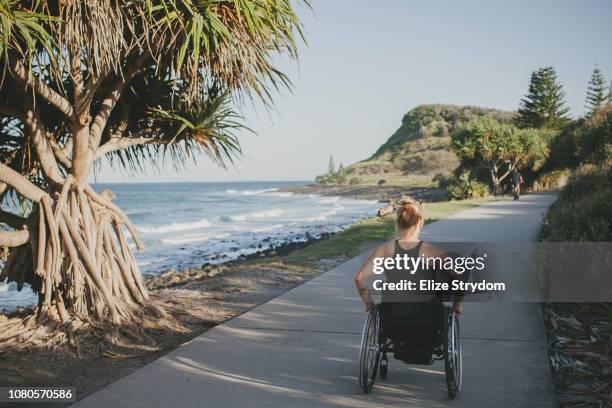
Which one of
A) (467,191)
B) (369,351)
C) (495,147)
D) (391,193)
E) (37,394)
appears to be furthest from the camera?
(391,193)

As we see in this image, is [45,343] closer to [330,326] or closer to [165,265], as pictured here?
[330,326]

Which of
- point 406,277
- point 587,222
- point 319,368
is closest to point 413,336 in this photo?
point 406,277

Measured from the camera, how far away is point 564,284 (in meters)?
5.89

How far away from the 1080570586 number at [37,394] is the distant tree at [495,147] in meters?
30.9

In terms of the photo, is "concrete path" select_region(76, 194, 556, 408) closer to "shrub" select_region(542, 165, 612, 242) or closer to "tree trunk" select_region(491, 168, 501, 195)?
"shrub" select_region(542, 165, 612, 242)

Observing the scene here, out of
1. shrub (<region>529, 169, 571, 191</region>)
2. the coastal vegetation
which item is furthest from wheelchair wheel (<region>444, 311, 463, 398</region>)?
shrub (<region>529, 169, 571, 191</region>)

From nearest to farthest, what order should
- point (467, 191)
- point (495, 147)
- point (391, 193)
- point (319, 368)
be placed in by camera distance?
1. point (319, 368)
2. point (467, 191)
3. point (495, 147)
4. point (391, 193)

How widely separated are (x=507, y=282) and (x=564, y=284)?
1.25m


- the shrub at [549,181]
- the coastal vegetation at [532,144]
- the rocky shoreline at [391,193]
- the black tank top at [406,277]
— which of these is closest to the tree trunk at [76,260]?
the black tank top at [406,277]

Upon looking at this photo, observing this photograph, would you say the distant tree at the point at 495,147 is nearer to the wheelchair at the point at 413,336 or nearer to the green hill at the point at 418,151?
the wheelchair at the point at 413,336

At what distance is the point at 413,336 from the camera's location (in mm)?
3584

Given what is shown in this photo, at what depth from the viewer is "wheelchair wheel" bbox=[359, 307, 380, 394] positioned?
3.61 m

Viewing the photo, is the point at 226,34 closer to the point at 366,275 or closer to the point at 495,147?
the point at 366,275

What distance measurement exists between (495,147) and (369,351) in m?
31.1
